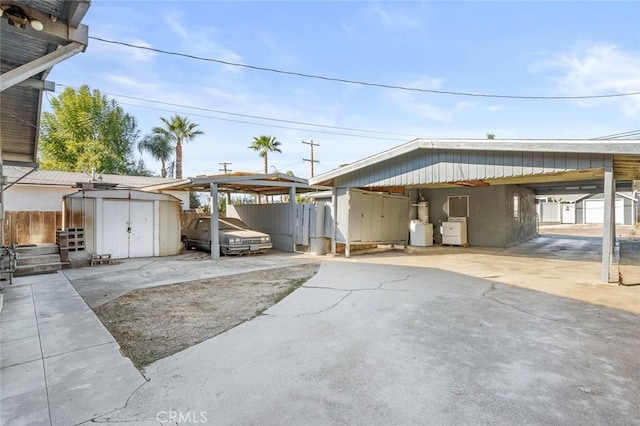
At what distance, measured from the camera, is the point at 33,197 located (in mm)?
12844

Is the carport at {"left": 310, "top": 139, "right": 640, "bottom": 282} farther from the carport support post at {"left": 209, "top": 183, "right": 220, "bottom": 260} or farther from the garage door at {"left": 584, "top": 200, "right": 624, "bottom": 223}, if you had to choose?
the garage door at {"left": 584, "top": 200, "right": 624, "bottom": 223}

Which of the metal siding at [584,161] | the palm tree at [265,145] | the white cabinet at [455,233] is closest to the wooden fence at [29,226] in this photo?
the white cabinet at [455,233]

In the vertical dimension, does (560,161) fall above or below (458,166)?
below

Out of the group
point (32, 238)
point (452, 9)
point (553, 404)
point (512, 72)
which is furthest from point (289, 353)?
point (512, 72)

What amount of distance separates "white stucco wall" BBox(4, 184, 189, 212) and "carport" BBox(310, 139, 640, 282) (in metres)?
8.30

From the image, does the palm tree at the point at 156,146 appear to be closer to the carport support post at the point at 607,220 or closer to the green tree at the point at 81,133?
the green tree at the point at 81,133

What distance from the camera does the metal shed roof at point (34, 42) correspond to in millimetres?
3320

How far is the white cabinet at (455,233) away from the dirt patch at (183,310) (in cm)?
797

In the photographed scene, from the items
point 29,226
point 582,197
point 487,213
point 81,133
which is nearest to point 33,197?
point 29,226

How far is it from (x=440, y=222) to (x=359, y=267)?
6965 mm

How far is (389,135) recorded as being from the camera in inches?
1043

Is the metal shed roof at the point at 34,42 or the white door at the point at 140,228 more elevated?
the metal shed roof at the point at 34,42

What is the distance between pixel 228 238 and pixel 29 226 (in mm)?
8234

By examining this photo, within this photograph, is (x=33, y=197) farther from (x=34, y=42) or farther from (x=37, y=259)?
(x=34, y=42)
